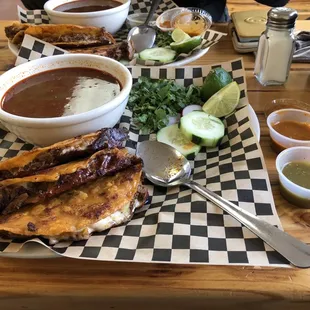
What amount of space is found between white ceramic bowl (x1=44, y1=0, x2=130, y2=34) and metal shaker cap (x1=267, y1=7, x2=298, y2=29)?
947 millimetres

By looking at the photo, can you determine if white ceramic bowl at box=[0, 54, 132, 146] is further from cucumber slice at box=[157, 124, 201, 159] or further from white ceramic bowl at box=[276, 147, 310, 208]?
white ceramic bowl at box=[276, 147, 310, 208]

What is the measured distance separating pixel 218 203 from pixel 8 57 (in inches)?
66.7

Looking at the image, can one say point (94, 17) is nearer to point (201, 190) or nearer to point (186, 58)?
point (186, 58)

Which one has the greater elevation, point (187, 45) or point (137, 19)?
point (187, 45)

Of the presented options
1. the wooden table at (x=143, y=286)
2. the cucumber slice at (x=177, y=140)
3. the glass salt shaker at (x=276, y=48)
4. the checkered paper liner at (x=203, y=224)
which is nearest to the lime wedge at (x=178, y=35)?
the glass salt shaker at (x=276, y=48)

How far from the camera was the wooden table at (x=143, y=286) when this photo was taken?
3.72 feet

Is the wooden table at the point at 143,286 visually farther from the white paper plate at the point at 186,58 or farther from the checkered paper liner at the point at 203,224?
the white paper plate at the point at 186,58

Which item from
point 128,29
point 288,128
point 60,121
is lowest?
point 128,29

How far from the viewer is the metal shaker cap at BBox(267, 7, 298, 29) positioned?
6.35 ft

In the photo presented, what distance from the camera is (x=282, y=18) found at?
1.94 m

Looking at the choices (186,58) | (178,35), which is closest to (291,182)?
(186,58)

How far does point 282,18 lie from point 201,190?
40.0 inches

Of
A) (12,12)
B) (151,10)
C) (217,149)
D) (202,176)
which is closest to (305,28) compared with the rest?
(151,10)

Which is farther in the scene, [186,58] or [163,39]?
[163,39]
